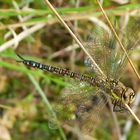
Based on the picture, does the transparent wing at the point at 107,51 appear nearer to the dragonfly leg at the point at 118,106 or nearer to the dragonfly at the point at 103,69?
the dragonfly at the point at 103,69

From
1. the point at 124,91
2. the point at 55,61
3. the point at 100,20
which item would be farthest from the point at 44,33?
the point at 124,91

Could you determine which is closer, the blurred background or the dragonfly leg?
the dragonfly leg

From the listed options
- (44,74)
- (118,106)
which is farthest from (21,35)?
(118,106)

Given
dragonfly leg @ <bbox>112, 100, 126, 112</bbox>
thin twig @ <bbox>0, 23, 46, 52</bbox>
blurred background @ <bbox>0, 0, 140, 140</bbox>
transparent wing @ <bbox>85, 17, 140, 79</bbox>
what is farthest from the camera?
blurred background @ <bbox>0, 0, 140, 140</bbox>

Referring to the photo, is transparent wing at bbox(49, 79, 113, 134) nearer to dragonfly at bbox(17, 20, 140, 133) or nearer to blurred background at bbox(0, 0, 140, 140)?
dragonfly at bbox(17, 20, 140, 133)

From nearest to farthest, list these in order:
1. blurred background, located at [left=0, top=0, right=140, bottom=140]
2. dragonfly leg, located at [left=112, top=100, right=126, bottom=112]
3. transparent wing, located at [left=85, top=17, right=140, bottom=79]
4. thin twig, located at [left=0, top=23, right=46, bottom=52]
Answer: dragonfly leg, located at [left=112, top=100, right=126, bottom=112]
transparent wing, located at [left=85, top=17, right=140, bottom=79]
thin twig, located at [left=0, top=23, right=46, bottom=52]
blurred background, located at [left=0, top=0, right=140, bottom=140]

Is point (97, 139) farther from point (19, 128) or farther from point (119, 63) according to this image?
point (119, 63)

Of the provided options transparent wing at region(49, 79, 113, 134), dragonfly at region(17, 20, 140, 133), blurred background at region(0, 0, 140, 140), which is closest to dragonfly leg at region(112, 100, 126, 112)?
dragonfly at region(17, 20, 140, 133)

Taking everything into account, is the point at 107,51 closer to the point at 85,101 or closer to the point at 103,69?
the point at 103,69

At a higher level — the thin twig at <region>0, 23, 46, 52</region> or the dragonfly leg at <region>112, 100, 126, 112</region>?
the thin twig at <region>0, 23, 46, 52</region>

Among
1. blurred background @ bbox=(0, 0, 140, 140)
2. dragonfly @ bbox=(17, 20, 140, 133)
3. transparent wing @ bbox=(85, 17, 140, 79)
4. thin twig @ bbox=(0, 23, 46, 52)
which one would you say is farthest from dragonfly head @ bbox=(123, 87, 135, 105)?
thin twig @ bbox=(0, 23, 46, 52)
